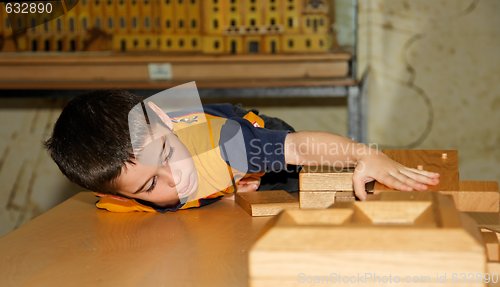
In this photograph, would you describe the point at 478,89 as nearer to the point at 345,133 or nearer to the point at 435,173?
the point at 345,133

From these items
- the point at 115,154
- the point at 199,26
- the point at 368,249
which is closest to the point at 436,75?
the point at 199,26

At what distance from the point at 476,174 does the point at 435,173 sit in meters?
1.73

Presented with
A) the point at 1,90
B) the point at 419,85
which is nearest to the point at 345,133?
the point at 419,85

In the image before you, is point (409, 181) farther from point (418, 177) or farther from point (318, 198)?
point (318, 198)

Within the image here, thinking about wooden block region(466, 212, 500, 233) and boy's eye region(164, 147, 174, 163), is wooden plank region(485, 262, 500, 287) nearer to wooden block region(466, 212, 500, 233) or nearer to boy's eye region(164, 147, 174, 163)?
wooden block region(466, 212, 500, 233)

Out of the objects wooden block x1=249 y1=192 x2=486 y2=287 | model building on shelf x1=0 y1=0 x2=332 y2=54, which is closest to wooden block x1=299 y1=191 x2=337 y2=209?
wooden block x1=249 y1=192 x2=486 y2=287

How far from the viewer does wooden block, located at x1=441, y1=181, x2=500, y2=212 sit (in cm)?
112

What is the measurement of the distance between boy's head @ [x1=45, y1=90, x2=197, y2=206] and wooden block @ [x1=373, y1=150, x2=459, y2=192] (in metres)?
0.41

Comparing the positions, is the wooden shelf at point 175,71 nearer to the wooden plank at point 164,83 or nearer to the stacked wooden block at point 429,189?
the wooden plank at point 164,83

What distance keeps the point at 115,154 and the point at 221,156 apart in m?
0.23

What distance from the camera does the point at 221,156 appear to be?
1.43 metres

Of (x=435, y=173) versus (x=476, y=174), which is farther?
(x=476, y=174)

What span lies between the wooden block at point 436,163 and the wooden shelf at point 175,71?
1229mm

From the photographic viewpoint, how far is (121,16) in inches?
105
